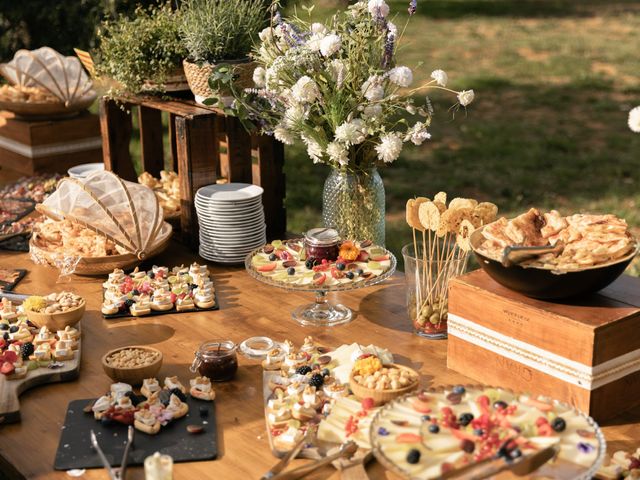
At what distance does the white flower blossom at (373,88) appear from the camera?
341 cm

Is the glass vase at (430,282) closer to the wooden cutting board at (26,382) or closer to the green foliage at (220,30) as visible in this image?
the wooden cutting board at (26,382)

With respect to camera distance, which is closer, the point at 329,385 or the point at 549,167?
the point at 329,385

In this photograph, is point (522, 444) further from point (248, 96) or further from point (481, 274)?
point (248, 96)

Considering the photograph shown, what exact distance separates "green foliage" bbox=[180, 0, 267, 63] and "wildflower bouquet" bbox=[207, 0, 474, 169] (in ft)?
1.49

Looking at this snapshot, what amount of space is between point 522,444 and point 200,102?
250cm

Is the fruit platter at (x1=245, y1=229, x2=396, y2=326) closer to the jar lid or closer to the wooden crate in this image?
the jar lid

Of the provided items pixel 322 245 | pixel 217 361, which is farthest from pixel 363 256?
pixel 217 361

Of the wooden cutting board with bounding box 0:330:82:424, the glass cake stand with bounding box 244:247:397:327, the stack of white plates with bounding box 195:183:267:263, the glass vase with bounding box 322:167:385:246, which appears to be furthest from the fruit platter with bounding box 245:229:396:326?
the wooden cutting board with bounding box 0:330:82:424

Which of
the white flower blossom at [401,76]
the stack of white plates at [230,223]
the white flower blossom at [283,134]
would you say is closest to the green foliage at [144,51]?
the stack of white plates at [230,223]

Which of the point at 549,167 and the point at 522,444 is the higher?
the point at 522,444

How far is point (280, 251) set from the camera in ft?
11.2

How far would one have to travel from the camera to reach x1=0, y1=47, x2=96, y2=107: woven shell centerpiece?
5371 mm

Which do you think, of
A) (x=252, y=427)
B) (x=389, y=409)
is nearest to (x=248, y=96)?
(x=252, y=427)

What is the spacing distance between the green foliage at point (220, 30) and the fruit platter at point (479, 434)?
218cm
